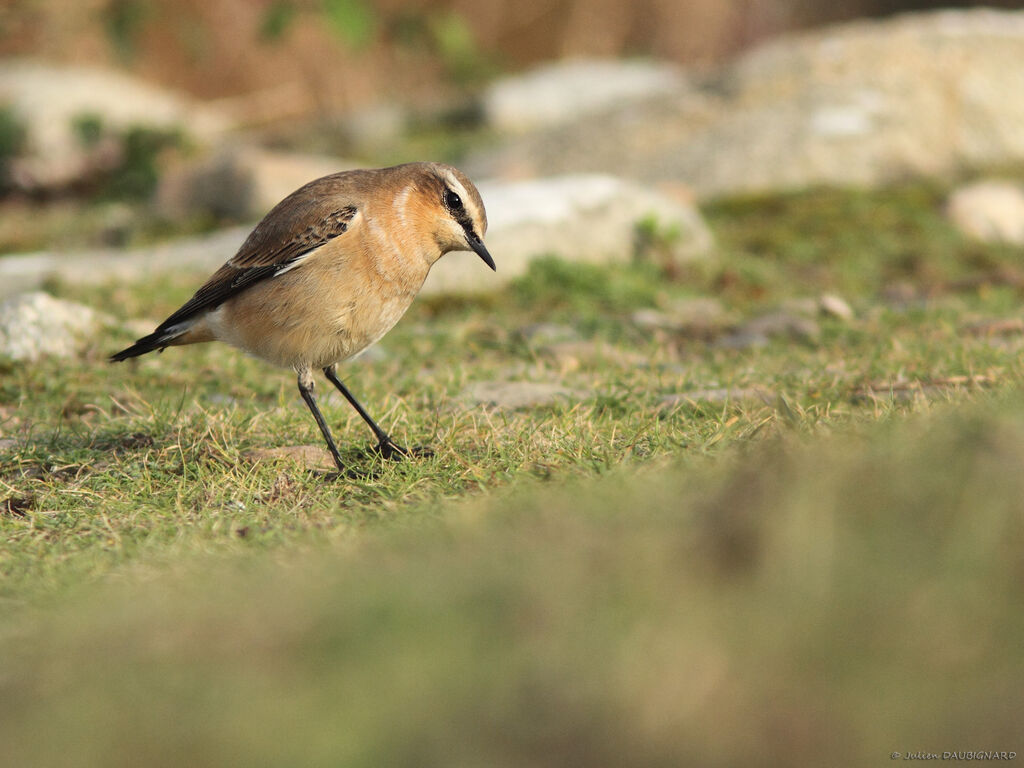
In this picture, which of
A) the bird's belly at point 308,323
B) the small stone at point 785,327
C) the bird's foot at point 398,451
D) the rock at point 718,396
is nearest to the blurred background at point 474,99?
the small stone at point 785,327

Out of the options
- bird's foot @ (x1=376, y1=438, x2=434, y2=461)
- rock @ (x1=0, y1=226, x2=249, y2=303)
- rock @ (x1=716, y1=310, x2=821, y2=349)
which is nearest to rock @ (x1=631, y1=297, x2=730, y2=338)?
rock @ (x1=716, y1=310, x2=821, y2=349)

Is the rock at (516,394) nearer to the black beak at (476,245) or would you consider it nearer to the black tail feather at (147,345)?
the black beak at (476,245)

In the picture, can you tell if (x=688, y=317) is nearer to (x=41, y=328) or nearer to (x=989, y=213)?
(x=989, y=213)

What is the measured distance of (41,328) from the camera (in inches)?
236

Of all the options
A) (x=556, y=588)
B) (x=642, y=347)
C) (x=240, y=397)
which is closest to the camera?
(x=556, y=588)

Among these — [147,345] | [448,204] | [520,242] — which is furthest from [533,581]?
[520,242]

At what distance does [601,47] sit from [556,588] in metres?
20.4

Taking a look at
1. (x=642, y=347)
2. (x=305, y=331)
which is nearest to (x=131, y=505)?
(x=305, y=331)

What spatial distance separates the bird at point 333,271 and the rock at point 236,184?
5259 mm

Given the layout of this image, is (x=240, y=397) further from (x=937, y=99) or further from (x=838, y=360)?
(x=937, y=99)

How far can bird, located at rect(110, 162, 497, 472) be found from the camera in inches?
175

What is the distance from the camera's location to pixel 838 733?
1.90 meters

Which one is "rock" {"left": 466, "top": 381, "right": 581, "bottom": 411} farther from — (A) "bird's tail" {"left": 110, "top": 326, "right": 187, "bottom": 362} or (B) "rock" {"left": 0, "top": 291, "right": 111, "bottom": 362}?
(B) "rock" {"left": 0, "top": 291, "right": 111, "bottom": 362}

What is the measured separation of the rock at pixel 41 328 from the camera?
5.92m
